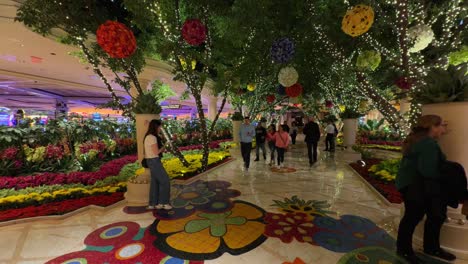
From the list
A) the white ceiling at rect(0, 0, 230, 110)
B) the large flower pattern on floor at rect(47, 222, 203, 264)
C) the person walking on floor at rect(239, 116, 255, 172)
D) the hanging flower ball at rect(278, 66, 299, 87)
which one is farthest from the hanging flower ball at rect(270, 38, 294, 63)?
the white ceiling at rect(0, 0, 230, 110)

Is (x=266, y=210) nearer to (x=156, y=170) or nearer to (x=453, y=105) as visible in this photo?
(x=156, y=170)

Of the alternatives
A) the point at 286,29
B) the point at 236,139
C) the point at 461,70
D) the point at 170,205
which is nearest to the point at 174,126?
the point at 236,139

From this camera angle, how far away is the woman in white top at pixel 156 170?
4.13 meters

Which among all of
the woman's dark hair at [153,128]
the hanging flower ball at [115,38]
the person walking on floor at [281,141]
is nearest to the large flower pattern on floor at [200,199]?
the woman's dark hair at [153,128]

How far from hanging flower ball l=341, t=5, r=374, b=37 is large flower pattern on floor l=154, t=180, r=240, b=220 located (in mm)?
3885

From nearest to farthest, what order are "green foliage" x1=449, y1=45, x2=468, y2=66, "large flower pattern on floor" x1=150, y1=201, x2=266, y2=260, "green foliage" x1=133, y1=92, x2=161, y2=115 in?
"large flower pattern on floor" x1=150, y1=201, x2=266, y2=260
"green foliage" x1=133, y1=92, x2=161, y2=115
"green foliage" x1=449, y1=45, x2=468, y2=66

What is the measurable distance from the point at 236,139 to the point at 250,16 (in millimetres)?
7503

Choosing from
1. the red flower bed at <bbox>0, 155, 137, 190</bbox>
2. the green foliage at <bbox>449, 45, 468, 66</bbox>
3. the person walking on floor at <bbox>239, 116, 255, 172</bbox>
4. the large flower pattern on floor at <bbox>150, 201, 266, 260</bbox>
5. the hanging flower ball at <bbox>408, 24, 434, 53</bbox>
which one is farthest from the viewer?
the person walking on floor at <bbox>239, 116, 255, 172</bbox>

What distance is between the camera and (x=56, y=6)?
5020 mm

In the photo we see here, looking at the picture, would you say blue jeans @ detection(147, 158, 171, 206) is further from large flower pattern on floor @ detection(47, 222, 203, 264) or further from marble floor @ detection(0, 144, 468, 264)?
large flower pattern on floor @ detection(47, 222, 203, 264)

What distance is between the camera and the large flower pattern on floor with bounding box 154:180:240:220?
13.9 feet

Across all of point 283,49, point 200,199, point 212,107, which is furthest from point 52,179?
point 212,107

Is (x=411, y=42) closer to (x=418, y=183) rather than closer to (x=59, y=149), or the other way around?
(x=418, y=183)

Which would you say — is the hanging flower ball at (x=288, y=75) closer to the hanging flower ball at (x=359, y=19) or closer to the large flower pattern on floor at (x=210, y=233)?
the hanging flower ball at (x=359, y=19)
